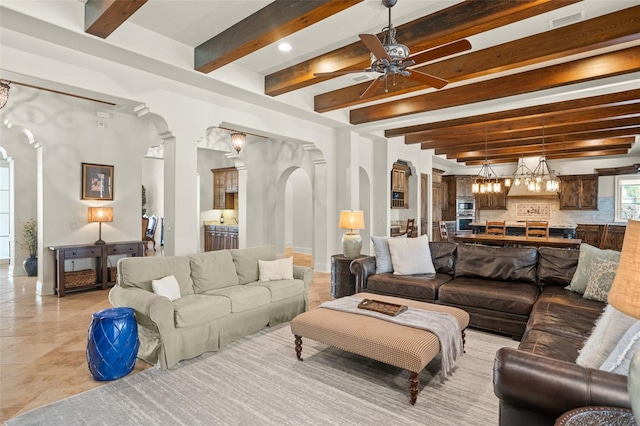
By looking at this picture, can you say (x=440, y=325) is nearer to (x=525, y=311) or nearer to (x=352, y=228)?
(x=525, y=311)

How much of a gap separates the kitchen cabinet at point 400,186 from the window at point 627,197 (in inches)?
232

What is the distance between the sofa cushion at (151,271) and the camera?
10.9 feet

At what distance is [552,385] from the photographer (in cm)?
155

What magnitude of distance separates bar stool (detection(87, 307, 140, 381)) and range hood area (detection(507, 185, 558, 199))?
11.3m

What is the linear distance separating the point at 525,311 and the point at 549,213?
29.4 ft

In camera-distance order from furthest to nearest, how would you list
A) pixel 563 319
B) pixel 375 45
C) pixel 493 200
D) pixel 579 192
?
1. pixel 493 200
2. pixel 579 192
3. pixel 563 319
4. pixel 375 45

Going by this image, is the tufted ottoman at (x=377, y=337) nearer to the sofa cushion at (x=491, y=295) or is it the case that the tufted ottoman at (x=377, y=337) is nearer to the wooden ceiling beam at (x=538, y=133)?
the sofa cushion at (x=491, y=295)

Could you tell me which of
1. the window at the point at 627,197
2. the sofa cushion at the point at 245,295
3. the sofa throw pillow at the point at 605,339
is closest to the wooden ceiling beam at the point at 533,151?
the window at the point at 627,197

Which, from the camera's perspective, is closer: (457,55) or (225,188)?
(457,55)

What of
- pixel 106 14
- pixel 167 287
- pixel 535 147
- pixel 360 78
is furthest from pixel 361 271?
pixel 535 147

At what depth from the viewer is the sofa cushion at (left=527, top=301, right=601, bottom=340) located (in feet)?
8.47

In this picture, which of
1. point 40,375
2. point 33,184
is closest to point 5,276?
point 33,184

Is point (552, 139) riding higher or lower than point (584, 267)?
higher

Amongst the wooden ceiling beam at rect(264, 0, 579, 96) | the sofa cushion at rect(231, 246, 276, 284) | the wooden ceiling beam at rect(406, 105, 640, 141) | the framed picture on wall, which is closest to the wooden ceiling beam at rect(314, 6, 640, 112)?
the wooden ceiling beam at rect(264, 0, 579, 96)
